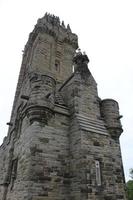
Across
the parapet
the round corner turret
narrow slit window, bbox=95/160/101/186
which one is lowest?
narrow slit window, bbox=95/160/101/186

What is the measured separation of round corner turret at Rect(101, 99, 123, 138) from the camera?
11.3 meters

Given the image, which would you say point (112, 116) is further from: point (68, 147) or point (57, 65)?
point (57, 65)

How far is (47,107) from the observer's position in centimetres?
1021

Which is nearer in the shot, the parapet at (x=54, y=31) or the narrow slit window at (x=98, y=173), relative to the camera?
the narrow slit window at (x=98, y=173)

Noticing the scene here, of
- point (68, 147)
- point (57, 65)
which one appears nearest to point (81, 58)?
point (57, 65)

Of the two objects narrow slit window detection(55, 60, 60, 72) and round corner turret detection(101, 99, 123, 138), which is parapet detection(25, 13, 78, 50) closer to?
narrow slit window detection(55, 60, 60, 72)

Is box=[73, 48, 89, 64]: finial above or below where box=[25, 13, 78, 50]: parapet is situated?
below

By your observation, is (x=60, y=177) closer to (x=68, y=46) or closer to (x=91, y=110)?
(x=91, y=110)

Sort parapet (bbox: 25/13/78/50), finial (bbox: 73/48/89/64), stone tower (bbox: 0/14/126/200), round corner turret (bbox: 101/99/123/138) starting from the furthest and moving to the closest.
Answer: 1. parapet (bbox: 25/13/78/50)
2. finial (bbox: 73/48/89/64)
3. round corner turret (bbox: 101/99/123/138)
4. stone tower (bbox: 0/14/126/200)

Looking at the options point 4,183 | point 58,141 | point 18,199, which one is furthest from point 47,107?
point 4,183

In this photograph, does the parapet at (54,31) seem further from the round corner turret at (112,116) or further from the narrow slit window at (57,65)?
the round corner turret at (112,116)

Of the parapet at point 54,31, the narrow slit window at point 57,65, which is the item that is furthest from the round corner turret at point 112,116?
the parapet at point 54,31

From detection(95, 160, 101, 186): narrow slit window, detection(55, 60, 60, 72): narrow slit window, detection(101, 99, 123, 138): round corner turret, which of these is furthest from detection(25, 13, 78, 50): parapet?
detection(95, 160, 101, 186): narrow slit window

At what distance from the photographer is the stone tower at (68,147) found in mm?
8578
